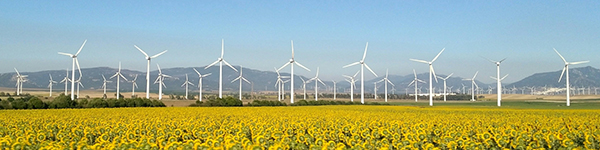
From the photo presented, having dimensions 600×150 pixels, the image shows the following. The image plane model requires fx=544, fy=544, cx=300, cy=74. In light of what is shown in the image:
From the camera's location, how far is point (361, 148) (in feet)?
53.8

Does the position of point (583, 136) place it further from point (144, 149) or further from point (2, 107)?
point (2, 107)

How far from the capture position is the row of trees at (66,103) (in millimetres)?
64875

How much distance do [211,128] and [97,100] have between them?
52.5 meters

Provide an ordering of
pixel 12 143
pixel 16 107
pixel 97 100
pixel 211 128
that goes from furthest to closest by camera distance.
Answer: pixel 97 100 → pixel 16 107 → pixel 211 128 → pixel 12 143

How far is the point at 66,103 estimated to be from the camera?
69.5m

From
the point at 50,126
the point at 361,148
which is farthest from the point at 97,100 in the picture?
the point at 361,148

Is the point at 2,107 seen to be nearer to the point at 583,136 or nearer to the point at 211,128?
the point at 211,128

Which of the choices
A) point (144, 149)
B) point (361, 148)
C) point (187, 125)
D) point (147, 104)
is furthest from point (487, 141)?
point (147, 104)

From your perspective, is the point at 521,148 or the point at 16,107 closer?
the point at 521,148

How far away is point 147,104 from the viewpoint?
77875 mm

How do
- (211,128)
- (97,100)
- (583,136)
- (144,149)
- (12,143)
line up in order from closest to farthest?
(144,149) → (12,143) → (583,136) → (211,128) → (97,100)

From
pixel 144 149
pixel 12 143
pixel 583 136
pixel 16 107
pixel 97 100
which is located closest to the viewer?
pixel 144 149

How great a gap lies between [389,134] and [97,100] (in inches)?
2335

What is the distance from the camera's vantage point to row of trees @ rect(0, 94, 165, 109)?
213ft
